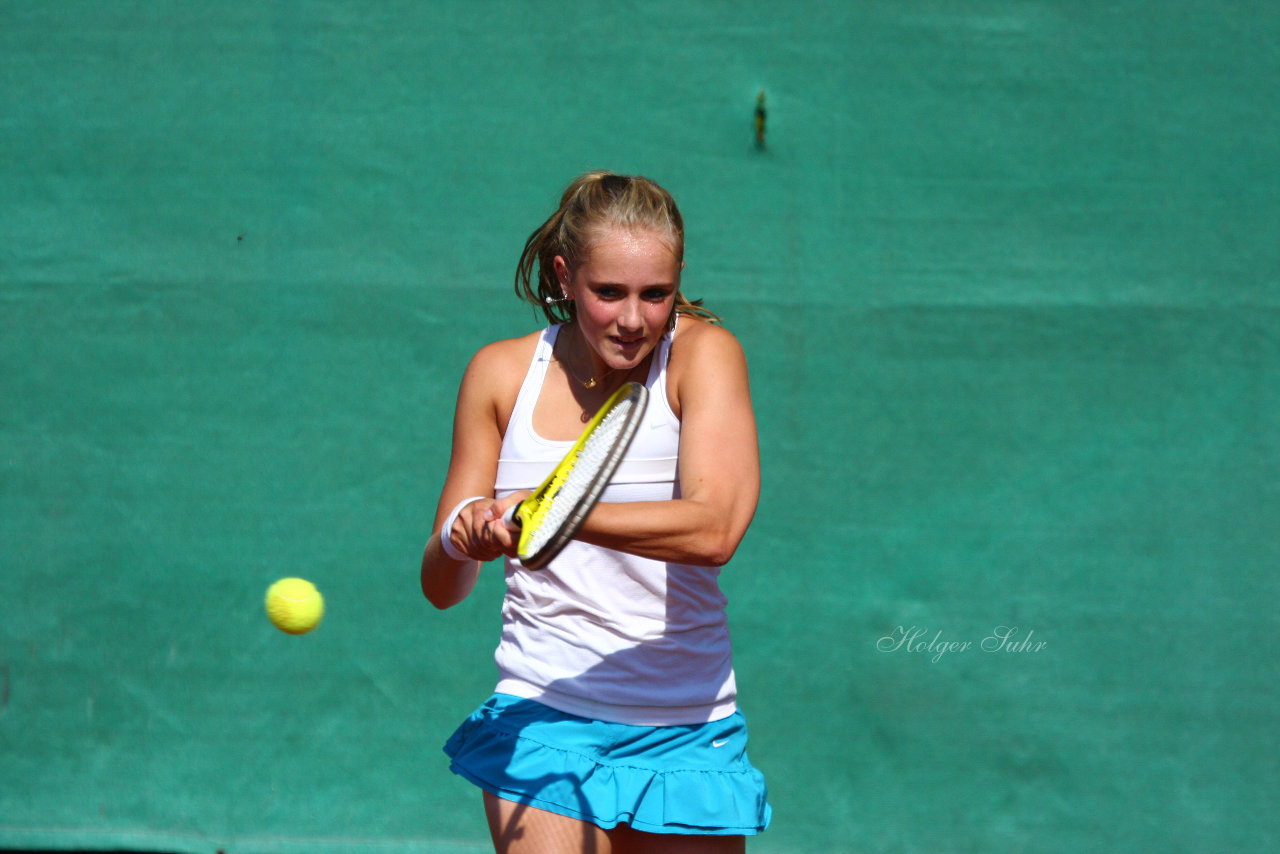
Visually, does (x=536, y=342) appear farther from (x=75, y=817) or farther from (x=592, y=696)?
(x=75, y=817)

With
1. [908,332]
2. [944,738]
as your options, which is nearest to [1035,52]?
[908,332]

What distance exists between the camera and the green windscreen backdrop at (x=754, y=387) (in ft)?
12.7

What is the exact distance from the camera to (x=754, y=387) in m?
3.94

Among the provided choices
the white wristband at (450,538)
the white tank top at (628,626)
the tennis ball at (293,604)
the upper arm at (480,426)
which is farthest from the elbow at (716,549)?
the tennis ball at (293,604)

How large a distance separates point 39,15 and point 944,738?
13.6 ft

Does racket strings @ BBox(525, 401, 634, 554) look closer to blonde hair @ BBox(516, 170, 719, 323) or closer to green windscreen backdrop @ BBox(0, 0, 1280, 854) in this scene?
blonde hair @ BBox(516, 170, 719, 323)

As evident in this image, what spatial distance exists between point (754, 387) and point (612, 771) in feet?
6.77

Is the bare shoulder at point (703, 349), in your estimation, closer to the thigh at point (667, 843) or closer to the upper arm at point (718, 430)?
the upper arm at point (718, 430)

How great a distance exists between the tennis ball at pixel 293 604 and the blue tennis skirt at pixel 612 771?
69cm

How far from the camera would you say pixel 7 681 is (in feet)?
13.1

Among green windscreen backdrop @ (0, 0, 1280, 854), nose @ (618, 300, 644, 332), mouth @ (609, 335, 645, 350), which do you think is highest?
nose @ (618, 300, 644, 332)

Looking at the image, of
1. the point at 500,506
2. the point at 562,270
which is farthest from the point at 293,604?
the point at 562,270

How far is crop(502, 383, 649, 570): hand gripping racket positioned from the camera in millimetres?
1740

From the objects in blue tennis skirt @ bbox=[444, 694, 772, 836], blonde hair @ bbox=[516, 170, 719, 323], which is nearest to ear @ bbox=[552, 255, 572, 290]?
blonde hair @ bbox=[516, 170, 719, 323]
